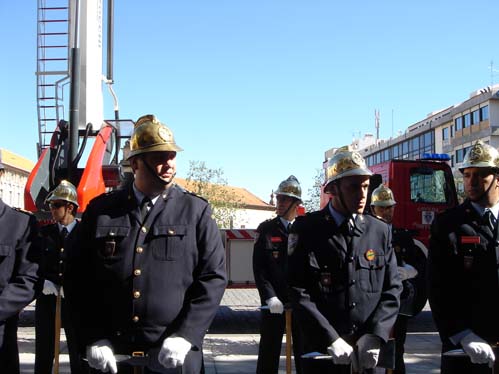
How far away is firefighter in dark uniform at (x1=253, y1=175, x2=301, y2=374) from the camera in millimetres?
5797

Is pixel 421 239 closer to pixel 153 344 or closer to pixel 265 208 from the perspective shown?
pixel 153 344

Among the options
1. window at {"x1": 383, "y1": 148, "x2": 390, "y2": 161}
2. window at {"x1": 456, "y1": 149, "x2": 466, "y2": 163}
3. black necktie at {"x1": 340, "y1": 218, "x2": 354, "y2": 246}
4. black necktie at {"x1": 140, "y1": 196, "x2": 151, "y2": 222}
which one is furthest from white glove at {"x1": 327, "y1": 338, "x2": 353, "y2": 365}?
window at {"x1": 383, "y1": 148, "x2": 390, "y2": 161}

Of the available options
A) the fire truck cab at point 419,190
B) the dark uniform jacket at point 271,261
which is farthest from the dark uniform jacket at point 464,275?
the fire truck cab at point 419,190

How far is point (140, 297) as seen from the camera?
3090mm

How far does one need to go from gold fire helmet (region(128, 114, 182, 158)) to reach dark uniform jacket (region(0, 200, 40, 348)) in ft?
3.14

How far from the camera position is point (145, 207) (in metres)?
3.32

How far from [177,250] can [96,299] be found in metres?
0.50

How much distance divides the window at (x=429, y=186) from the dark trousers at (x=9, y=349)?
7.60 meters

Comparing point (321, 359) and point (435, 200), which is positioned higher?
point (435, 200)

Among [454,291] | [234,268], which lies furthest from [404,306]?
[234,268]

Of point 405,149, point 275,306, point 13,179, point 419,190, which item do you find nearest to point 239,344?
point 275,306

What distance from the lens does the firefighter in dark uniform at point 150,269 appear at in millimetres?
3080

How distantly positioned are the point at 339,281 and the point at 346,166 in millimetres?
705

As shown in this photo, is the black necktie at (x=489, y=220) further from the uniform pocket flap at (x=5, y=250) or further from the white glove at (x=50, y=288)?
the white glove at (x=50, y=288)
